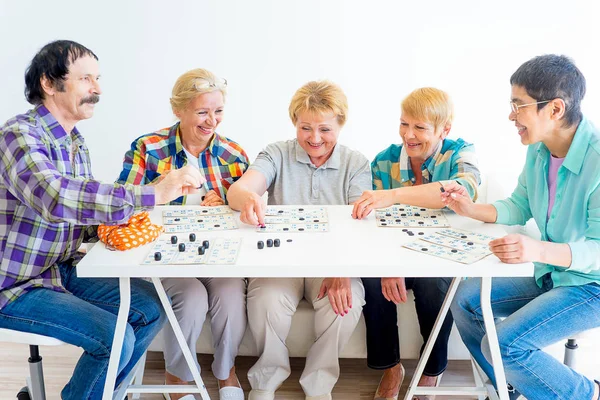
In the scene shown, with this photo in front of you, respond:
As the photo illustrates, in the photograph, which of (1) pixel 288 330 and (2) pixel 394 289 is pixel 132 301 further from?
(2) pixel 394 289

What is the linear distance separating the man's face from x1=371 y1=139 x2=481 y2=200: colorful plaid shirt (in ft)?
4.28

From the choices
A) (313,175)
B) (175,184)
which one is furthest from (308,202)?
(175,184)

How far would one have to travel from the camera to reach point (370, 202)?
2.33m

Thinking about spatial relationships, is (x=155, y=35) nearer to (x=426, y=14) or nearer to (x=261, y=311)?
(x=426, y=14)

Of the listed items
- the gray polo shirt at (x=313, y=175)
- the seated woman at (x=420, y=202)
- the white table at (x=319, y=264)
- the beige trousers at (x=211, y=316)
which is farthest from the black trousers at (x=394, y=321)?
the beige trousers at (x=211, y=316)

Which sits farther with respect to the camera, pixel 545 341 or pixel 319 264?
pixel 545 341

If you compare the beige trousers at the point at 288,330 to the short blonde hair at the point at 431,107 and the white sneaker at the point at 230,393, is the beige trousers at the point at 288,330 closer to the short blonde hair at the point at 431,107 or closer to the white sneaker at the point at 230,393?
the white sneaker at the point at 230,393

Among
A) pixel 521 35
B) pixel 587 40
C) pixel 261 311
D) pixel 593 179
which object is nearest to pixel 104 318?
pixel 261 311

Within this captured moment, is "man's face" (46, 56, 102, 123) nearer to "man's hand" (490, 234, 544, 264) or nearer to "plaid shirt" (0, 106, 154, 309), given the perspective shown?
"plaid shirt" (0, 106, 154, 309)

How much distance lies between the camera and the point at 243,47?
422 cm

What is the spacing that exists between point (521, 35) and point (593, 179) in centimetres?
233

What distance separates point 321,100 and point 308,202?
452 millimetres

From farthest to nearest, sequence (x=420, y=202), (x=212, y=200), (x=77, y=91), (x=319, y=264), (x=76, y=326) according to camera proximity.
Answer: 1. (x=212, y=200)
2. (x=420, y=202)
3. (x=77, y=91)
4. (x=76, y=326)
5. (x=319, y=264)

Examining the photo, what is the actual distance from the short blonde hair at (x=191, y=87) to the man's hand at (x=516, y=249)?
4.63 feet
